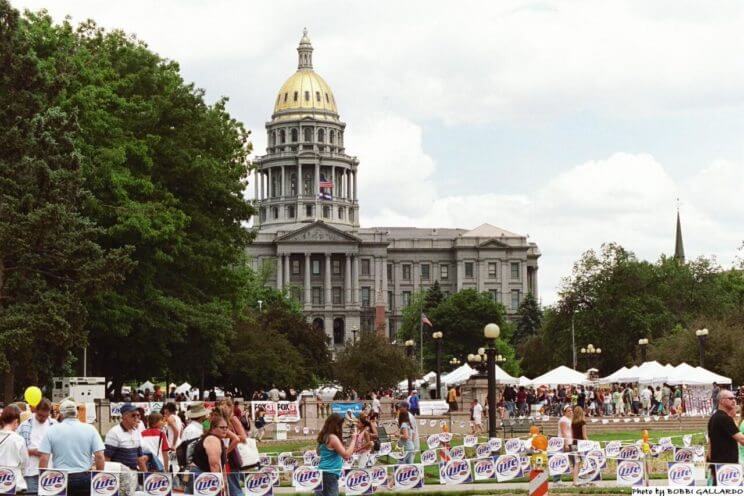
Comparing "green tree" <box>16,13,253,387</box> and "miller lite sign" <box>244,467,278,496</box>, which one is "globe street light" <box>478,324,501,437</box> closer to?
"green tree" <box>16,13,253,387</box>

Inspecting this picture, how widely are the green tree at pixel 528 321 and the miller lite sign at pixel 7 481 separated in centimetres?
15133

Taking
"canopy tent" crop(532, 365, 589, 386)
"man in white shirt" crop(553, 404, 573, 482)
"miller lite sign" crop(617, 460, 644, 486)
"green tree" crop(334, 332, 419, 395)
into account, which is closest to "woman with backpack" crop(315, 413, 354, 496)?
"miller lite sign" crop(617, 460, 644, 486)

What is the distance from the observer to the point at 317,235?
621ft

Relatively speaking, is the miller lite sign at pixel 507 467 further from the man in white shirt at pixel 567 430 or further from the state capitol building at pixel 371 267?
the state capitol building at pixel 371 267

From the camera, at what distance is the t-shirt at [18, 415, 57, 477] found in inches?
712

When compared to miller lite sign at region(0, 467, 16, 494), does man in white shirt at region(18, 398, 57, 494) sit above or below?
above

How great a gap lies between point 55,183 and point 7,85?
380 centimetres

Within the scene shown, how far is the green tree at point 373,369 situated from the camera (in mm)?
83188

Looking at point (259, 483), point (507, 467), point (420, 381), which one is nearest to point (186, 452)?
point (259, 483)

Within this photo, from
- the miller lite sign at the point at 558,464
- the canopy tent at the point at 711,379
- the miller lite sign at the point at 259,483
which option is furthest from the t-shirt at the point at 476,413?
the miller lite sign at the point at 259,483

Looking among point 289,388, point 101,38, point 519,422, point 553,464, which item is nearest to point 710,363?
point 289,388

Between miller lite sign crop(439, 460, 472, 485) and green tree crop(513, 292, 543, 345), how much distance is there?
470ft

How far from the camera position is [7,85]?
40.9 metres

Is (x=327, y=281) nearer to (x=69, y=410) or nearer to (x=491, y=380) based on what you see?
(x=491, y=380)
